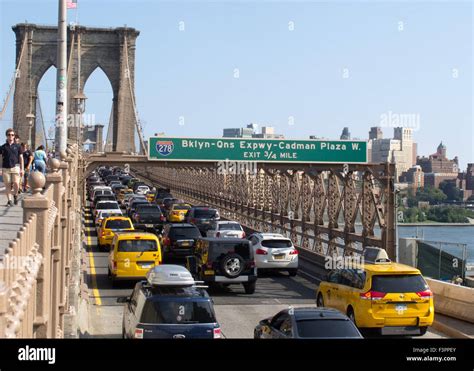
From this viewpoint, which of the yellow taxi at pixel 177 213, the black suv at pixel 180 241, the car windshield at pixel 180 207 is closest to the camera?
the black suv at pixel 180 241

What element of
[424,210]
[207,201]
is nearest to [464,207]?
[424,210]

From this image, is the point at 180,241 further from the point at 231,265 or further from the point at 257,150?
the point at 257,150

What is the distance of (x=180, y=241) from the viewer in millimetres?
31328

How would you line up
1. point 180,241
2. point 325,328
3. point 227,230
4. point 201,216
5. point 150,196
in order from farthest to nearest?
point 150,196
point 201,216
point 227,230
point 180,241
point 325,328

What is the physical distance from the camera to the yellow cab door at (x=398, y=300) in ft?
56.4

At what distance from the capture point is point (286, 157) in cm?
3900

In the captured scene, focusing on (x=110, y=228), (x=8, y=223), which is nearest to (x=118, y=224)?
(x=110, y=228)

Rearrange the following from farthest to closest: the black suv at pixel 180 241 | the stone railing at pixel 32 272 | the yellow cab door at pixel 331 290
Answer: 1. the black suv at pixel 180 241
2. the yellow cab door at pixel 331 290
3. the stone railing at pixel 32 272

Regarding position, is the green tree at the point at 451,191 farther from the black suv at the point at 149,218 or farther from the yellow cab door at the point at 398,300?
the yellow cab door at the point at 398,300

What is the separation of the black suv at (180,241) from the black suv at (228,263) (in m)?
7.04

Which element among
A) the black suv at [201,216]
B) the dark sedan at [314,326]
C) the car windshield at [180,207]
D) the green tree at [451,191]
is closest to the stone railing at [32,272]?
the dark sedan at [314,326]

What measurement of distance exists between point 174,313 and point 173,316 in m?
0.05

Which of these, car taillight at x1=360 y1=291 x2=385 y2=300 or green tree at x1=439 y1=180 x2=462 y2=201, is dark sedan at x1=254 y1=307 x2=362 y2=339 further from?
green tree at x1=439 y1=180 x2=462 y2=201
